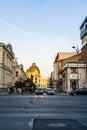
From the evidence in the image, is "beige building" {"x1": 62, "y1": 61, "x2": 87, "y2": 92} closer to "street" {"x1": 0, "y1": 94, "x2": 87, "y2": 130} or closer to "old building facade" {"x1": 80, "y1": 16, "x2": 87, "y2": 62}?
"old building facade" {"x1": 80, "y1": 16, "x2": 87, "y2": 62}

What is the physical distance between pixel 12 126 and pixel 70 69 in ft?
366

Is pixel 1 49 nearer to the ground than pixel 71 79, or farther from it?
farther from it

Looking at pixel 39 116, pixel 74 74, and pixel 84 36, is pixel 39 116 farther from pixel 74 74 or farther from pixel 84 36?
pixel 84 36

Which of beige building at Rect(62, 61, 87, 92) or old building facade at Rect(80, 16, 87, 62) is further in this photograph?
old building facade at Rect(80, 16, 87, 62)

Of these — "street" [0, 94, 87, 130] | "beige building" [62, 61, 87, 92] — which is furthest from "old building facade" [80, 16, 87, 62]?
"street" [0, 94, 87, 130]

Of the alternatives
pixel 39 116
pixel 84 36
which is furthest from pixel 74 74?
pixel 39 116

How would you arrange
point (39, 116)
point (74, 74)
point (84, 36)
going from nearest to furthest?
point (39, 116) → point (74, 74) → point (84, 36)

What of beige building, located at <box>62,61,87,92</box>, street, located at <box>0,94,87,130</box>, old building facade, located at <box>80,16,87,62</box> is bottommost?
street, located at <box>0,94,87,130</box>

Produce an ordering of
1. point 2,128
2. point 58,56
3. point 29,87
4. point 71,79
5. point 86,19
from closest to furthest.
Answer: point 2,128 < point 71,79 < point 86,19 < point 29,87 < point 58,56

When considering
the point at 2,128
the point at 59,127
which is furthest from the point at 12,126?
the point at 59,127

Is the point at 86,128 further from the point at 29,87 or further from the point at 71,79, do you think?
the point at 29,87

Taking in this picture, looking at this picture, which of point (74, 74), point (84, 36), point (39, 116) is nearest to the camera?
point (39, 116)

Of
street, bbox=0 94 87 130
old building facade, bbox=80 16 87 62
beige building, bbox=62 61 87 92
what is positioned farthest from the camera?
old building facade, bbox=80 16 87 62

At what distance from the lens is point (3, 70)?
455ft
